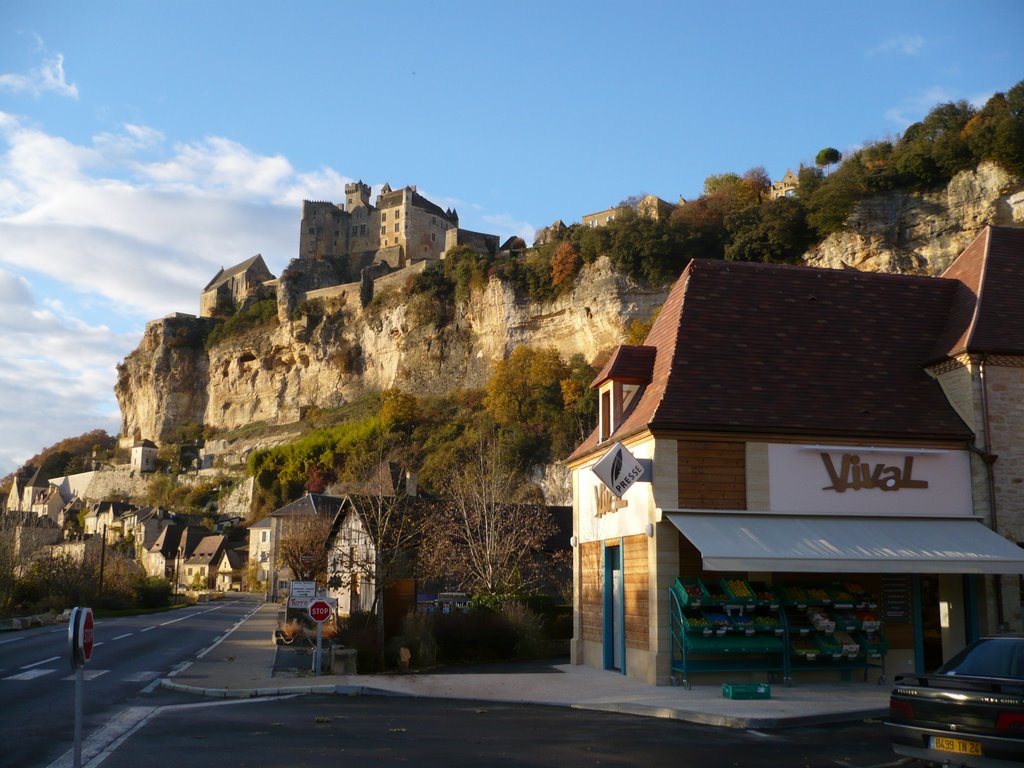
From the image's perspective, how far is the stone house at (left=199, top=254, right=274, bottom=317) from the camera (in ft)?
378

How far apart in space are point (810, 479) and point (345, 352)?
81733mm

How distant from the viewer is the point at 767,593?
52.2 feet

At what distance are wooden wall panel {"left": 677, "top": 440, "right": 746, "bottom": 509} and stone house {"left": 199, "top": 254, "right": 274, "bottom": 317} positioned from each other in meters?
102

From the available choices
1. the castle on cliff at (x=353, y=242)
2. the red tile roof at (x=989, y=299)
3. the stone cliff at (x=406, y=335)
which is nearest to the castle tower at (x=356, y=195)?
the castle on cliff at (x=353, y=242)

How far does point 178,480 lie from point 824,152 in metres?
74.1

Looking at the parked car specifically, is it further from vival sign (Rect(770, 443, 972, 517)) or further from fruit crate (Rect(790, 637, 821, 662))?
vival sign (Rect(770, 443, 972, 517))

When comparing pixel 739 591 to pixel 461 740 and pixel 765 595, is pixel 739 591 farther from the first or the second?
pixel 461 740

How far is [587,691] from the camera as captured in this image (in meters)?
15.4

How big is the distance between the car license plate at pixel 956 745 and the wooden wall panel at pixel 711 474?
7623 millimetres

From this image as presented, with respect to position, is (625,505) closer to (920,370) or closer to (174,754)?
(920,370)

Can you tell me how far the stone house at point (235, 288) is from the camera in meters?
115

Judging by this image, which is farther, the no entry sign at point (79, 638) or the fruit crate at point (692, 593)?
the fruit crate at point (692, 593)

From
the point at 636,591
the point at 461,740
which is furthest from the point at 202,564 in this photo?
the point at 461,740

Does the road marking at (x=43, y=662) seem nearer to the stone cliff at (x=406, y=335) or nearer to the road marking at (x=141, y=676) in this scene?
the road marking at (x=141, y=676)
